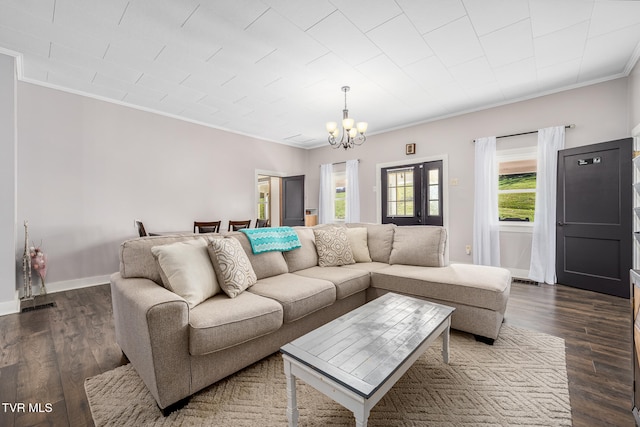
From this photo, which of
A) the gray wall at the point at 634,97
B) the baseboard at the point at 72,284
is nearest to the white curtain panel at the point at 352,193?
the gray wall at the point at 634,97

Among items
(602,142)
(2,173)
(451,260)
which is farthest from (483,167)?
(2,173)

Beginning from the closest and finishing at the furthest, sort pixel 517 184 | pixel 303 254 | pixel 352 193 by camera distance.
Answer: pixel 303 254
pixel 517 184
pixel 352 193

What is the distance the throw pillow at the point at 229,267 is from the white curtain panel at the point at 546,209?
4191 mm

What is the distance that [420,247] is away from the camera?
9.83ft

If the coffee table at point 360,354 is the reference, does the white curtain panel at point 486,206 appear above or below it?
above

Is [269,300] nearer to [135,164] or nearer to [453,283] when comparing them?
[453,283]

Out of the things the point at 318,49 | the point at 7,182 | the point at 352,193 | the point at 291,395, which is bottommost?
the point at 291,395

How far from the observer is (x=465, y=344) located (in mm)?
2191

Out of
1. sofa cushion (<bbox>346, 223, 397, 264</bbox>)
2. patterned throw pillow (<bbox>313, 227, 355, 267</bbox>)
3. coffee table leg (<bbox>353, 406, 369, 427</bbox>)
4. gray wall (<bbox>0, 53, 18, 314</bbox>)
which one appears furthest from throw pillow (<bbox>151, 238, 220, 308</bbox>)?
gray wall (<bbox>0, 53, 18, 314</bbox>)

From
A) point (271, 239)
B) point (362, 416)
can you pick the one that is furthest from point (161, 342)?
point (271, 239)

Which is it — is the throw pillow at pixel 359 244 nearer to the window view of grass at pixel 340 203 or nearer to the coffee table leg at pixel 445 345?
the coffee table leg at pixel 445 345

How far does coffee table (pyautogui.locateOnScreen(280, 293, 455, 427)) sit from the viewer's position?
1.08 meters

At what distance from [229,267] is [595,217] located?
179 inches

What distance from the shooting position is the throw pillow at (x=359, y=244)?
3.29m
